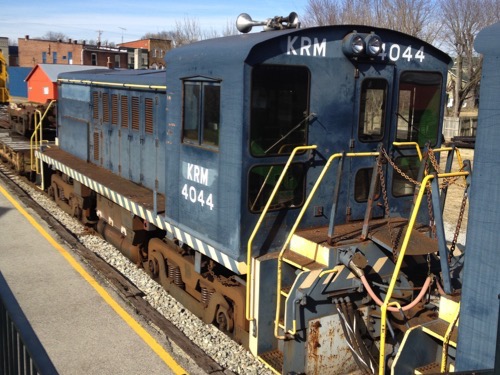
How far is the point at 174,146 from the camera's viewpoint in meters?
7.02

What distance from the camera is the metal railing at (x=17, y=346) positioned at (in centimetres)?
289

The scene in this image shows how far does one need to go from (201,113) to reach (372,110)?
80.4 inches

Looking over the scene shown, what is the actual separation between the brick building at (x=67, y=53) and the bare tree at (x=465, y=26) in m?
30.4

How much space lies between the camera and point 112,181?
10.2 m

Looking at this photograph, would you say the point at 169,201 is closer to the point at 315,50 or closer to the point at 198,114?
the point at 198,114

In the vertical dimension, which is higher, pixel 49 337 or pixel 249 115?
pixel 249 115

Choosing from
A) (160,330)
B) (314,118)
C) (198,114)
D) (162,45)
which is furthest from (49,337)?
(162,45)

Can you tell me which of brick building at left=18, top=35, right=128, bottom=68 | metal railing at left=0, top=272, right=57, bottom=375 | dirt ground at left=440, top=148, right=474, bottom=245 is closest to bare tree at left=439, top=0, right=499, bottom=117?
dirt ground at left=440, top=148, right=474, bottom=245

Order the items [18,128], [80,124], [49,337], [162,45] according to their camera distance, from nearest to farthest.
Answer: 1. [49,337]
2. [80,124]
3. [18,128]
4. [162,45]

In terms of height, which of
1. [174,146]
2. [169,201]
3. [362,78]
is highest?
[362,78]

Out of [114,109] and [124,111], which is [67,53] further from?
[124,111]

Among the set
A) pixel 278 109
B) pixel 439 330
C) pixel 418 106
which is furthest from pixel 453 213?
pixel 439 330

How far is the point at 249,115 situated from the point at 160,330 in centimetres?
304

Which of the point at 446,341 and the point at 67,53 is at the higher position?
the point at 67,53
